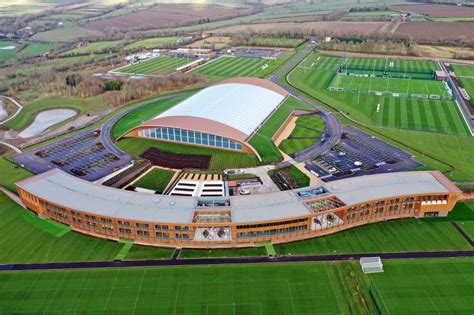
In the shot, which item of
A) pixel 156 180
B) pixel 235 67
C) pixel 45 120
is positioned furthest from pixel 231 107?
pixel 235 67

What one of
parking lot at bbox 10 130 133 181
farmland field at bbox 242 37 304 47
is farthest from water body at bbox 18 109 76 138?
farmland field at bbox 242 37 304 47

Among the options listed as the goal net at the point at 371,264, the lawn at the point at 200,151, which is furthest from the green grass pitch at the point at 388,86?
the goal net at the point at 371,264

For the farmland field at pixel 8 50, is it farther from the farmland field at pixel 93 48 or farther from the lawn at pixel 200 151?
the lawn at pixel 200 151

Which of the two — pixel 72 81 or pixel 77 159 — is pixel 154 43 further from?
pixel 77 159

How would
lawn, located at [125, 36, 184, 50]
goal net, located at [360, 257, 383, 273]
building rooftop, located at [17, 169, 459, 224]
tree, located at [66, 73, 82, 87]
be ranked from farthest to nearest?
lawn, located at [125, 36, 184, 50]
tree, located at [66, 73, 82, 87]
building rooftop, located at [17, 169, 459, 224]
goal net, located at [360, 257, 383, 273]

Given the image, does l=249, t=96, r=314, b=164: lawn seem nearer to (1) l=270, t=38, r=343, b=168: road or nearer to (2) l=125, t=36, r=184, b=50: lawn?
(1) l=270, t=38, r=343, b=168: road

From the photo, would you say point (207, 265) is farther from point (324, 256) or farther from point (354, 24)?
point (354, 24)
